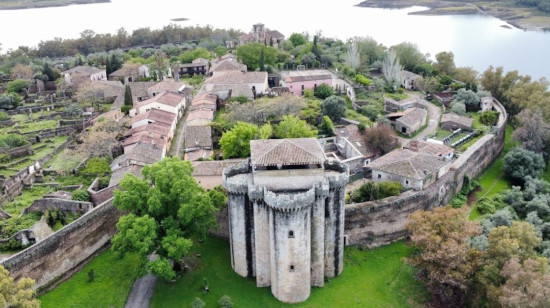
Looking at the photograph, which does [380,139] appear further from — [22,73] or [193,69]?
[22,73]

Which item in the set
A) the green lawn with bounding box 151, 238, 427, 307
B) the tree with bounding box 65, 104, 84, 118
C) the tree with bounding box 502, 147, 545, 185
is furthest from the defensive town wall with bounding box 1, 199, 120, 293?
the tree with bounding box 502, 147, 545, 185

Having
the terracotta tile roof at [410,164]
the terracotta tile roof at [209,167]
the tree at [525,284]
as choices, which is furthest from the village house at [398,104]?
the tree at [525,284]

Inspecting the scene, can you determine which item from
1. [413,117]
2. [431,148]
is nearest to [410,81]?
[413,117]

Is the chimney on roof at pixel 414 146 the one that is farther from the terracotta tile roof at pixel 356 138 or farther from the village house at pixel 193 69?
the village house at pixel 193 69

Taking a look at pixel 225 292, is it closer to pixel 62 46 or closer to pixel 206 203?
pixel 206 203

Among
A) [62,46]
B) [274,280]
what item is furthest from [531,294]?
[62,46]
